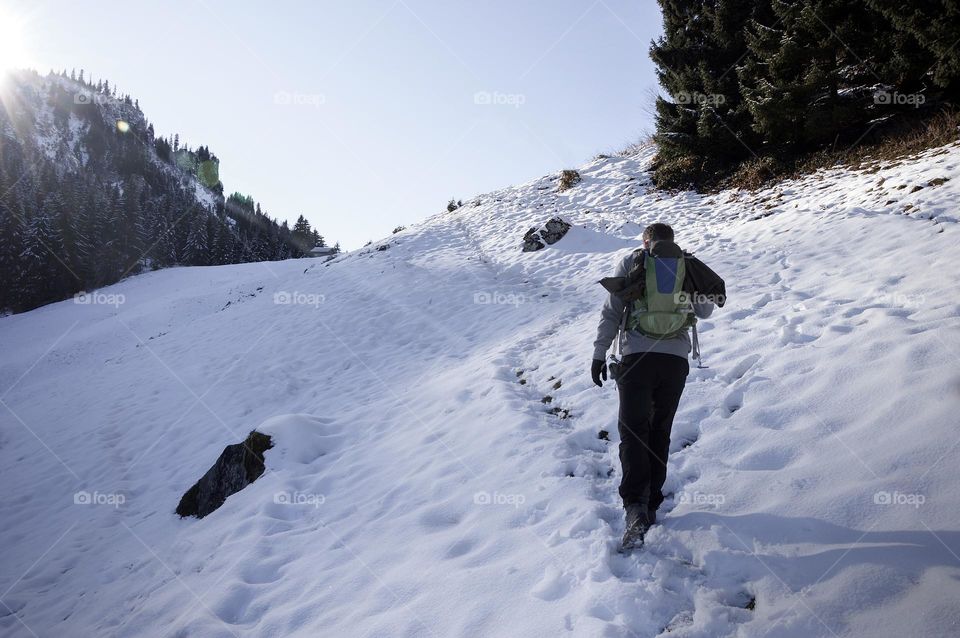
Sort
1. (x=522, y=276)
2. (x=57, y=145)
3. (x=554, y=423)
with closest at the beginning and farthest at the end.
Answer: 1. (x=554, y=423)
2. (x=522, y=276)
3. (x=57, y=145)

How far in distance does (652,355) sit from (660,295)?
0.53 m

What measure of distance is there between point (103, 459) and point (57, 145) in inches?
6674

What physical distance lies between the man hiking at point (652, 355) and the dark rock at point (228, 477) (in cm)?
578

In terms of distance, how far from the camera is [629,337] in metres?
4.11

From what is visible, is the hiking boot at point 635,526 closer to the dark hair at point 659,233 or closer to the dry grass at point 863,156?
the dark hair at point 659,233

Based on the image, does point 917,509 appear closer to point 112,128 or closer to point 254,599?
point 254,599

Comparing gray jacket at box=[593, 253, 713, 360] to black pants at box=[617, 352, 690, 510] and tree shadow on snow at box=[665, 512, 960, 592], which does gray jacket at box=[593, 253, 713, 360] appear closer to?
black pants at box=[617, 352, 690, 510]

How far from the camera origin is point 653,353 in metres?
3.94

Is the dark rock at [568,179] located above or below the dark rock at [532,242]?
above

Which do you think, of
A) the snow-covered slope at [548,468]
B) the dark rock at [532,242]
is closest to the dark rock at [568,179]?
the dark rock at [532,242]

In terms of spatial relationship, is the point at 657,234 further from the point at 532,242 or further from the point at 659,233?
the point at 532,242

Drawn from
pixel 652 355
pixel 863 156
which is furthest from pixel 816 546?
pixel 863 156

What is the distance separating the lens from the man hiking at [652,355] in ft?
12.9

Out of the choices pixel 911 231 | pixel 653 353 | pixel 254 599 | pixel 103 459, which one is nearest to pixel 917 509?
pixel 653 353
